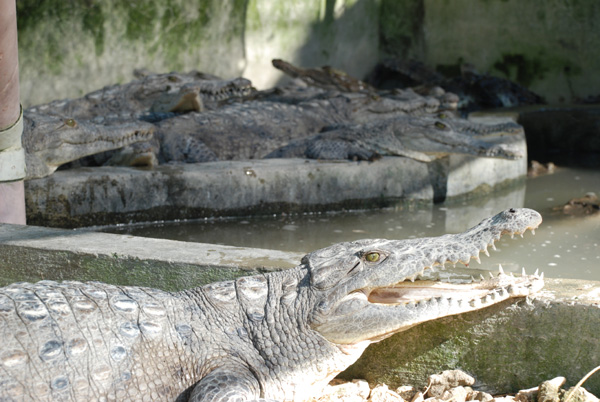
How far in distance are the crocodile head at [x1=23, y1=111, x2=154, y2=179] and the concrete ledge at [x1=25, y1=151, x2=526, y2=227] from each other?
113mm

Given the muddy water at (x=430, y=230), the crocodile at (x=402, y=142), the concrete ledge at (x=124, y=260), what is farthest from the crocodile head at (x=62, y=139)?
the concrete ledge at (x=124, y=260)

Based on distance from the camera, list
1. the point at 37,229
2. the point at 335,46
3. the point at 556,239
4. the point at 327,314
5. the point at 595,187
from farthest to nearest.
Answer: the point at 335,46 < the point at 595,187 < the point at 556,239 < the point at 37,229 < the point at 327,314

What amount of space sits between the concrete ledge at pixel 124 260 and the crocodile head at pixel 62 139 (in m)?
1.83

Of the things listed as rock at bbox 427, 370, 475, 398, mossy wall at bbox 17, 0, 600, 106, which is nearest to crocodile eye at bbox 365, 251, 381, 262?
rock at bbox 427, 370, 475, 398

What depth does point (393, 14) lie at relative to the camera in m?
12.9

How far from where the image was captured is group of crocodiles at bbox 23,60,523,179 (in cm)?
570

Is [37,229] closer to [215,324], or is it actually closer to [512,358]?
[215,324]

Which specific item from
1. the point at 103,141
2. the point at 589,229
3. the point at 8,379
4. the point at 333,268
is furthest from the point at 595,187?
the point at 8,379

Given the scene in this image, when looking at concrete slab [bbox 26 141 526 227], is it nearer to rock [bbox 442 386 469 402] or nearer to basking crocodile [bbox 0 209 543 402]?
basking crocodile [bbox 0 209 543 402]

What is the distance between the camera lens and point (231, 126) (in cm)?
741

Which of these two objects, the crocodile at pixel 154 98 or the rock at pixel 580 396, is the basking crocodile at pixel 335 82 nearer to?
the crocodile at pixel 154 98

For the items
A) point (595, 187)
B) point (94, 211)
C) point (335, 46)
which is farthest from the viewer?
point (335, 46)

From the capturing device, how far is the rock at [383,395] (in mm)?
2869

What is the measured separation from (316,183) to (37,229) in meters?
2.69
